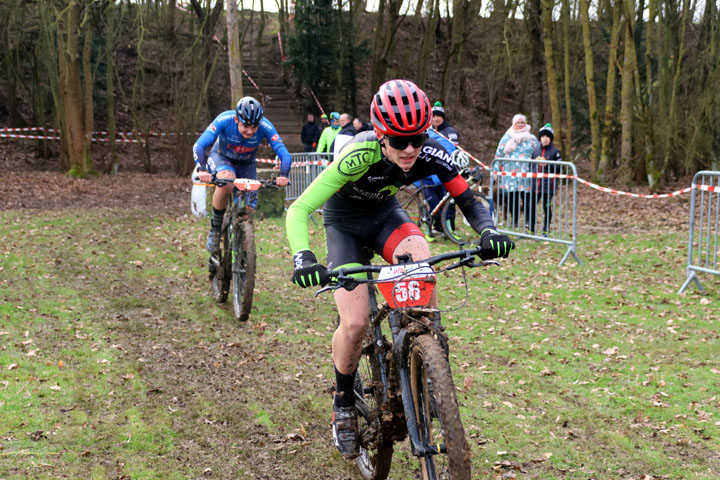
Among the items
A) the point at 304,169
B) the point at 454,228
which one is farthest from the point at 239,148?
the point at 304,169

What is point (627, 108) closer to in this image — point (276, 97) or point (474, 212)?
point (474, 212)

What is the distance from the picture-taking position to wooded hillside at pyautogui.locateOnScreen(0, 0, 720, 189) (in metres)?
20.9

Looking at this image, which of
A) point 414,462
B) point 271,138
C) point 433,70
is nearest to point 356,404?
point 414,462

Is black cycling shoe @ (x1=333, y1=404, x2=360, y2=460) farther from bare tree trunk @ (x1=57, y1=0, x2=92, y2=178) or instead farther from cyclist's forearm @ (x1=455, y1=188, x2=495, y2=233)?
bare tree trunk @ (x1=57, y1=0, x2=92, y2=178)

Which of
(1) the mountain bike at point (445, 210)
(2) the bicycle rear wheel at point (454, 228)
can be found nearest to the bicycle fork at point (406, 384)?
(2) the bicycle rear wheel at point (454, 228)

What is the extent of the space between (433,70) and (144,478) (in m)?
40.0

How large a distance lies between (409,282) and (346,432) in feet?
4.00

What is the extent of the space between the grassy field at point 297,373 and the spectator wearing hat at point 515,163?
1.89m

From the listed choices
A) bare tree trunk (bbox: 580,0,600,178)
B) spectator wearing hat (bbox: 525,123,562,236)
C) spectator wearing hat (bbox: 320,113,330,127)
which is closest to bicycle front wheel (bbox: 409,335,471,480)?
spectator wearing hat (bbox: 525,123,562,236)

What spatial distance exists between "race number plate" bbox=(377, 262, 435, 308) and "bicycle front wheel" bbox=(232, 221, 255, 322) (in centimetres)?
437

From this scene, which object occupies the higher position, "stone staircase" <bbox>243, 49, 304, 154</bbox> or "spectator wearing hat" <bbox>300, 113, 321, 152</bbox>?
"stone staircase" <bbox>243, 49, 304, 154</bbox>

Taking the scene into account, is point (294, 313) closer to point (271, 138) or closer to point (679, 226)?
point (271, 138)

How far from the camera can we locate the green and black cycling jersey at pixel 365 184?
4156 millimetres

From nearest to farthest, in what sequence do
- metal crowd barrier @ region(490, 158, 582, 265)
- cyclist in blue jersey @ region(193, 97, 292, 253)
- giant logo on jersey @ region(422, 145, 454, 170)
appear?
giant logo on jersey @ region(422, 145, 454, 170)
cyclist in blue jersey @ region(193, 97, 292, 253)
metal crowd barrier @ region(490, 158, 582, 265)
